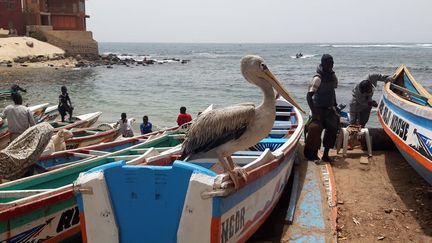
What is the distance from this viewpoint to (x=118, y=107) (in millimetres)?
23062

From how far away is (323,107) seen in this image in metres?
7.66

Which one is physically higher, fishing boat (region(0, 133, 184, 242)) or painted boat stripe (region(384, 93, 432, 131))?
painted boat stripe (region(384, 93, 432, 131))

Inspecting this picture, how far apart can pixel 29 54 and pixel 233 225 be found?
45635 millimetres

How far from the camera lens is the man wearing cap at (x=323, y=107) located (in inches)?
295

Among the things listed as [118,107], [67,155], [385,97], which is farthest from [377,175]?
[118,107]

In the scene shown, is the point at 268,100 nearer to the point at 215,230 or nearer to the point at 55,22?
the point at 215,230

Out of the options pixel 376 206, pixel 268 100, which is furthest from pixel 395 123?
pixel 268 100

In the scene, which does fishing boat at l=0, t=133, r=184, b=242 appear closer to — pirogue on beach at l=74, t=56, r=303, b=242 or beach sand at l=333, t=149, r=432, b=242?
pirogue on beach at l=74, t=56, r=303, b=242

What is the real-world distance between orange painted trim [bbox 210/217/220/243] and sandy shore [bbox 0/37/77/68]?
42272 millimetres

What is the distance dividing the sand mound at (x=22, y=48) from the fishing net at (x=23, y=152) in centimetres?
4019

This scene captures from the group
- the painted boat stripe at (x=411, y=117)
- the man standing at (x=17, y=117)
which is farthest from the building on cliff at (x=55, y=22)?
the painted boat stripe at (x=411, y=117)

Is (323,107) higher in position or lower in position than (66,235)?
higher

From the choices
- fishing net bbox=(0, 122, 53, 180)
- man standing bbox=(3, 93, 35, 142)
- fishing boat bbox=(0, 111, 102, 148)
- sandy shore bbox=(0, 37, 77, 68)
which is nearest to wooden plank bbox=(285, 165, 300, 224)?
fishing net bbox=(0, 122, 53, 180)

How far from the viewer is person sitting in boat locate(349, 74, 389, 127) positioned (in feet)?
29.5
